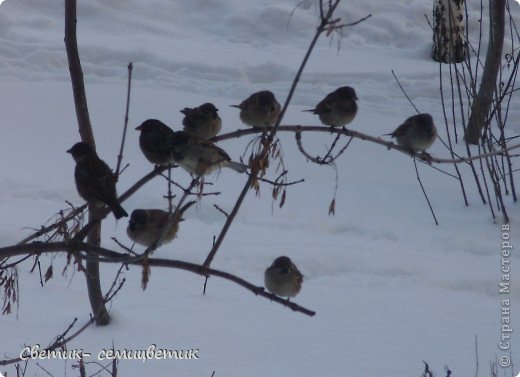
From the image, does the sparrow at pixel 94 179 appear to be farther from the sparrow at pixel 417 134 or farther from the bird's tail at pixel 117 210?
the sparrow at pixel 417 134

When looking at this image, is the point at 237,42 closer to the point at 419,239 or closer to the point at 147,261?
the point at 419,239

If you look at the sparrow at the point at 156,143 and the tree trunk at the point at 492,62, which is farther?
the tree trunk at the point at 492,62

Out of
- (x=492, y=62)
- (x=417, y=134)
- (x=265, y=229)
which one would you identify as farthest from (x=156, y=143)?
(x=492, y=62)

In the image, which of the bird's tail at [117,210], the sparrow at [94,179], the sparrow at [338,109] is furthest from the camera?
the sparrow at [338,109]

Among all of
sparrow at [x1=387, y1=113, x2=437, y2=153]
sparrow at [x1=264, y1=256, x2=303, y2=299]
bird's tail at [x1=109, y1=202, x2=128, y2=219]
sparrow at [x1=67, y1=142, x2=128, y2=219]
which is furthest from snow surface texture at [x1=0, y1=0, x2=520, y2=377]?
sparrow at [x1=387, y1=113, x2=437, y2=153]

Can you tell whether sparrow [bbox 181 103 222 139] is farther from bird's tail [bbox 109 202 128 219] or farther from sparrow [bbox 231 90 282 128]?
bird's tail [bbox 109 202 128 219]

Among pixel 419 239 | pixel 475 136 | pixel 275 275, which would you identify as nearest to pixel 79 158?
pixel 275 275

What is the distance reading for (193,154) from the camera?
2.55 m

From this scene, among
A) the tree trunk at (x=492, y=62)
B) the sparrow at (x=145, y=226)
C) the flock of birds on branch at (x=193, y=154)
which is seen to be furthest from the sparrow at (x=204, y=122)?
the tree trunk at (x=492, y=62)

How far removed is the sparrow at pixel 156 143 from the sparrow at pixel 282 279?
613 millimetres

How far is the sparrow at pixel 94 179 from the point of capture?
114 inches

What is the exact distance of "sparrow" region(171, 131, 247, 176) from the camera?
7.96 feet

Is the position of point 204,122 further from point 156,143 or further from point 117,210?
point 117,210

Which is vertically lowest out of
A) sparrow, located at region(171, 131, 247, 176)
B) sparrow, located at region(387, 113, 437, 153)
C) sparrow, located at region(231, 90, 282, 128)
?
sparrow, located at region(171, 131, 247, 176)
